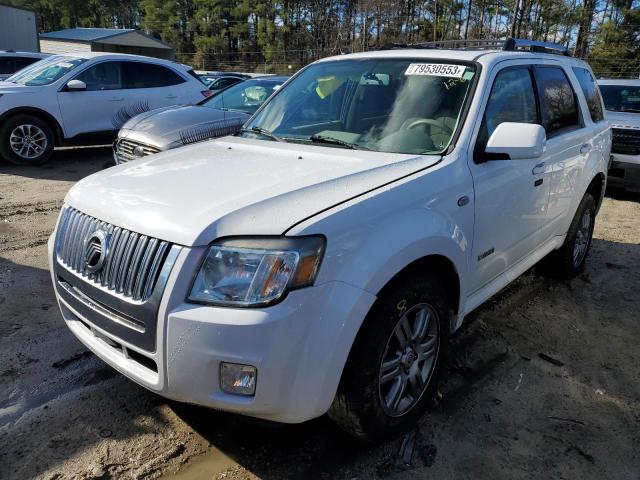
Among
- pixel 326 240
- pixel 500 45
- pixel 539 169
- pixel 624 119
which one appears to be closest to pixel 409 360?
pixel 326 240

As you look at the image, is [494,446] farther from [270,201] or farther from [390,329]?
[270,201]

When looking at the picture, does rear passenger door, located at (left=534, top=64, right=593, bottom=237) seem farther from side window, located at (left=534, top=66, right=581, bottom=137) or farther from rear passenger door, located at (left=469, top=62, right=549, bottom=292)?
rear passenger door, located at (left=469, top=62, right=549, bottom=292)

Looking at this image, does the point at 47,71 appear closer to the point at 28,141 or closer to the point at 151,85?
the point at 28,141

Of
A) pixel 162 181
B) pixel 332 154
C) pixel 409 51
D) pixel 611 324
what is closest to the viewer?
pixel 162 181

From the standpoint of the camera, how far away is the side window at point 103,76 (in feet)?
29.8

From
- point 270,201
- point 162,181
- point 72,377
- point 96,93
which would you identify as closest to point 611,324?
point 270,201

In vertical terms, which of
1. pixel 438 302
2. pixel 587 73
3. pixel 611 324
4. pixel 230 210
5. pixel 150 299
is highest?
pixel 587 73

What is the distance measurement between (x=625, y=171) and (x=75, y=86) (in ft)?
28.4

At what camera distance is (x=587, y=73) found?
4.79m

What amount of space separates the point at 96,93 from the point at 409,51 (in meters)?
7.16

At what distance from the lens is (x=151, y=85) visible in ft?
31.9

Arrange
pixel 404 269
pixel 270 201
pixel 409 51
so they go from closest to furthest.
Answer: pixel 270 201, pixel 404 269, pixel 409 51

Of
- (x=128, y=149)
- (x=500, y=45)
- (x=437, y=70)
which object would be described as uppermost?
(x=500, y=45)

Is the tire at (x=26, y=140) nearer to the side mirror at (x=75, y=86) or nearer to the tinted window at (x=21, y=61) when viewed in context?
the side mirror at (x=75, y=86)
